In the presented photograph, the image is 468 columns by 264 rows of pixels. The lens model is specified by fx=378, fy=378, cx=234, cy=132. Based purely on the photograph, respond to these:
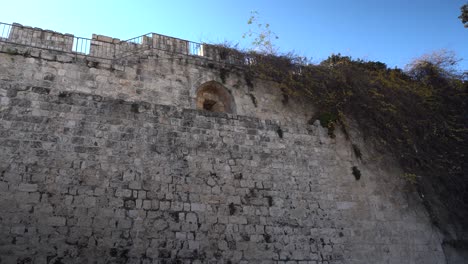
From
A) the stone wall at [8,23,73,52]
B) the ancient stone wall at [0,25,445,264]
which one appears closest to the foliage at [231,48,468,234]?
the ancient stone wall at [0,25,445,264]

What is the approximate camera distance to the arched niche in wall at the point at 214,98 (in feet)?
38.4

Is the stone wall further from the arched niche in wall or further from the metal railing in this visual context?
the arched niche in wall

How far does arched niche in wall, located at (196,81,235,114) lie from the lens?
1170 cm

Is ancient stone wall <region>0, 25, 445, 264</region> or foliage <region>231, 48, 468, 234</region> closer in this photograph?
ancient stone wall <region>0, 25, 445, 264</region>

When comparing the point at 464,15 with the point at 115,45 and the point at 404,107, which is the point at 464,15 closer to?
the point at 404,107

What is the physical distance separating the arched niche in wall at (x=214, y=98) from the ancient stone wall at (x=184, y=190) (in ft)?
12.3

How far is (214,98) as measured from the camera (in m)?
12.0

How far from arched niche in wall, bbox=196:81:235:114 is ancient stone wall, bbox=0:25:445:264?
375 cm

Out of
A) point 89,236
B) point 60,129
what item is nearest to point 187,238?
point 89,236

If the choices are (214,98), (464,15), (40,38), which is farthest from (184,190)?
(464,15)

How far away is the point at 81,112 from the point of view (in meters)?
6.71

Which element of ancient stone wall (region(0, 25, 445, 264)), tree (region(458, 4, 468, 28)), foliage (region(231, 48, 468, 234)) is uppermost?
tree (region(458, 4, 468, 28))

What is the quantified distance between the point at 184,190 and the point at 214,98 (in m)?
5.69

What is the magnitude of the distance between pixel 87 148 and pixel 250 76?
674cm
